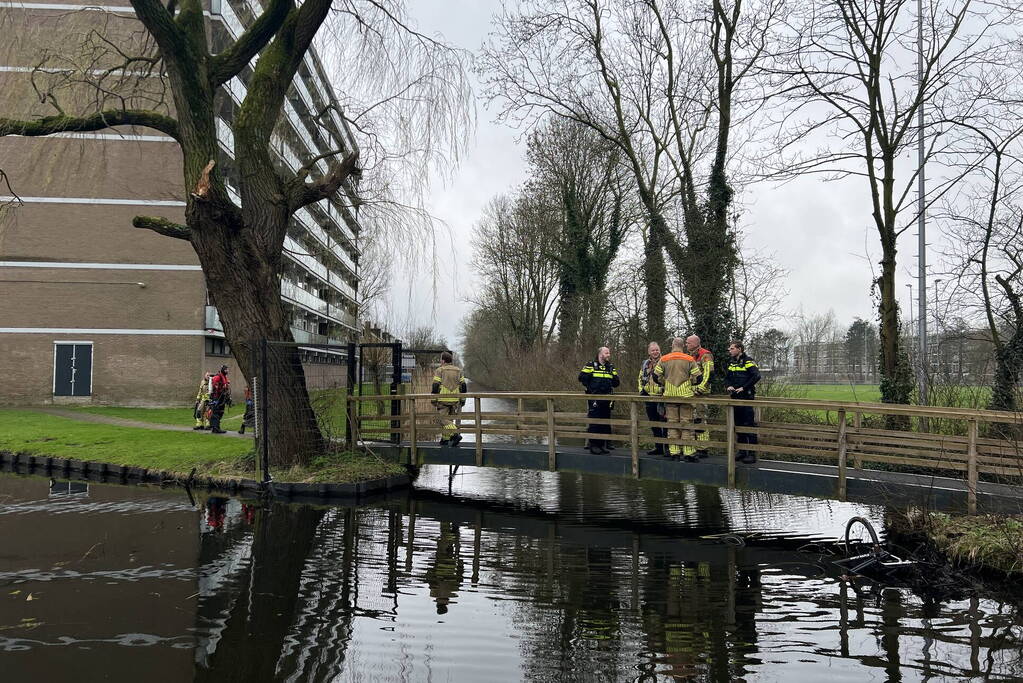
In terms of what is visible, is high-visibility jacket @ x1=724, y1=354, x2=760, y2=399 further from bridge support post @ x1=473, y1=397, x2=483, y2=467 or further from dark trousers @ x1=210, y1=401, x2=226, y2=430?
dark trousers @ x1=210, y1=401, x2=226, y2=430

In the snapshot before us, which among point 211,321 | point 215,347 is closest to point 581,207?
point 211,321

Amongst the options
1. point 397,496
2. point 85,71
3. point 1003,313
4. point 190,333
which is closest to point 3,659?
point 397,496

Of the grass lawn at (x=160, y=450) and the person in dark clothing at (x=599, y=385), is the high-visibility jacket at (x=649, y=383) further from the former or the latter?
the grass lawn at (x=160, y=450)

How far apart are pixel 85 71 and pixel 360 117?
406 cm

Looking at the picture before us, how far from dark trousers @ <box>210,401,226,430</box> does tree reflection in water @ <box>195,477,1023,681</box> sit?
10447 millimetres

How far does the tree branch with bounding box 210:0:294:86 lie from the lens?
1295cm

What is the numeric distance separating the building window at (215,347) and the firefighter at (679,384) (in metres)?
23.1

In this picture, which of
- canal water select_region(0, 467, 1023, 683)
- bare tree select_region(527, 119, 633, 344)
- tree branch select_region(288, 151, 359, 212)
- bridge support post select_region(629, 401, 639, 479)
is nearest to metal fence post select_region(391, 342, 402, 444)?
tree branch select_region(288, 151, 359, 212)

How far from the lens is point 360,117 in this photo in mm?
13125

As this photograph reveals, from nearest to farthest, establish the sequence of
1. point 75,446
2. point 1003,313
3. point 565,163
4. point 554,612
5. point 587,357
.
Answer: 1. point 554,612
2. point 1003,313
3. point 75,446
4. point 587,357
5. point 565,163

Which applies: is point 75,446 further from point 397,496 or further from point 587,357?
point 587,357

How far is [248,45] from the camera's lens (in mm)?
13367

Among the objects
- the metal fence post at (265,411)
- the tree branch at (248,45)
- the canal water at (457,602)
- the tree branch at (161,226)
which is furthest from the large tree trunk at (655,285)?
the tree branch at (161,226)

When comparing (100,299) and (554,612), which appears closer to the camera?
(554,612)
